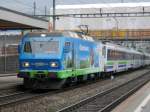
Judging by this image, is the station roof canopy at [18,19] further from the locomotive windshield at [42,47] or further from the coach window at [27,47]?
the locomotive windshield at [42,47]

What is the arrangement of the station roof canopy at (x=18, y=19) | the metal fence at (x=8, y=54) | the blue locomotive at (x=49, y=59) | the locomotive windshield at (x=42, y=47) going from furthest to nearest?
the metal fence at (x=8, y=54) < the station roof canopy at (x=18, y=19) < the locomotive windshield at (x=42, y=47) < the blue locomotive at (x=49, y=59)

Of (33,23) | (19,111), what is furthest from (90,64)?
(19,111)

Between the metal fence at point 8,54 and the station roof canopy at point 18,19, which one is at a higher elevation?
the station roof canopy at point 18,19

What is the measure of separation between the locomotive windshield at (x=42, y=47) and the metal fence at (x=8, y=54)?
17980mm

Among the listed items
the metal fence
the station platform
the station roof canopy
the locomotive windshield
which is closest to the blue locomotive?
the locomotive windshield

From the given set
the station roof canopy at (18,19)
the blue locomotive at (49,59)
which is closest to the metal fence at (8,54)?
the station roof canopy at (18,19)

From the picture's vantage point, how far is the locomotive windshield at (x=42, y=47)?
72.4 feet

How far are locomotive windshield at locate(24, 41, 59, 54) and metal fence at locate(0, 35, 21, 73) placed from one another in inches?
708

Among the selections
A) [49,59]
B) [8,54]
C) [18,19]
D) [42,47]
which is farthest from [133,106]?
[8,54]

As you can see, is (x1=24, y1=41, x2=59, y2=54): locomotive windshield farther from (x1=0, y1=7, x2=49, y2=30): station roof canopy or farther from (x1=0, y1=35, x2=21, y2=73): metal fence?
(x1=0, y1=35, x2=21, y2=73): metal fence

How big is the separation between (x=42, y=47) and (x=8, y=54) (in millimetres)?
21063

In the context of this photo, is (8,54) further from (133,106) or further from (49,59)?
(133,106)

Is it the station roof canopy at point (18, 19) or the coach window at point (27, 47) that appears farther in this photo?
the station roof canopy at point (18, 19)

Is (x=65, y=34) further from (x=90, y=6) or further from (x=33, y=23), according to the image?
(x=90, y=6)
